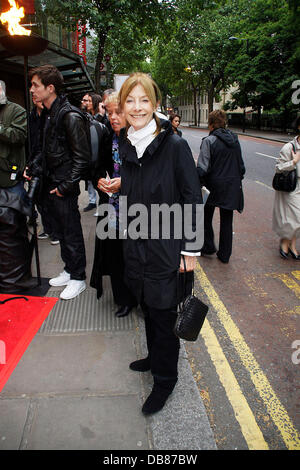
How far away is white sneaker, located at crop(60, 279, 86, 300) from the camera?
3.81 metres

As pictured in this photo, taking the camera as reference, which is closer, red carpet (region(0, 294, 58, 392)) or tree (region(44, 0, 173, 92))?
red carpet (region(0, 294, 58, 392))

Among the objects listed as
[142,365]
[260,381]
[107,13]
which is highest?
[107,13]

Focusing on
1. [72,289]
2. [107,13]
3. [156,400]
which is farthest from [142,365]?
[107,13]

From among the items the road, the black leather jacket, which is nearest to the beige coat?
the road

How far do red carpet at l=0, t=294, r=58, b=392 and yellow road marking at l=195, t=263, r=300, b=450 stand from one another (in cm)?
176

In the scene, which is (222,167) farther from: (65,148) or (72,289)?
(72,289)

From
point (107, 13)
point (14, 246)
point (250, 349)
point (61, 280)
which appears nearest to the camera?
point (250, 349)

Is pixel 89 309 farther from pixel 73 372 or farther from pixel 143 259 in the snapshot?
pixel 143 259

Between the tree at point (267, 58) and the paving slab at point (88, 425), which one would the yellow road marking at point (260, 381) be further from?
the tree at point (267, 58)

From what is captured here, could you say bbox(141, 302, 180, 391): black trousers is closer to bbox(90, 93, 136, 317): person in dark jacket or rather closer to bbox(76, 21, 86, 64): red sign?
bbox(90, 93, 136, 317): person in dark jacket

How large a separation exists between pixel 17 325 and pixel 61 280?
2.91 ft

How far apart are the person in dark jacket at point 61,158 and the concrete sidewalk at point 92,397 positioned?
0.84 metres

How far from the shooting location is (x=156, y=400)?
2.31 meters
